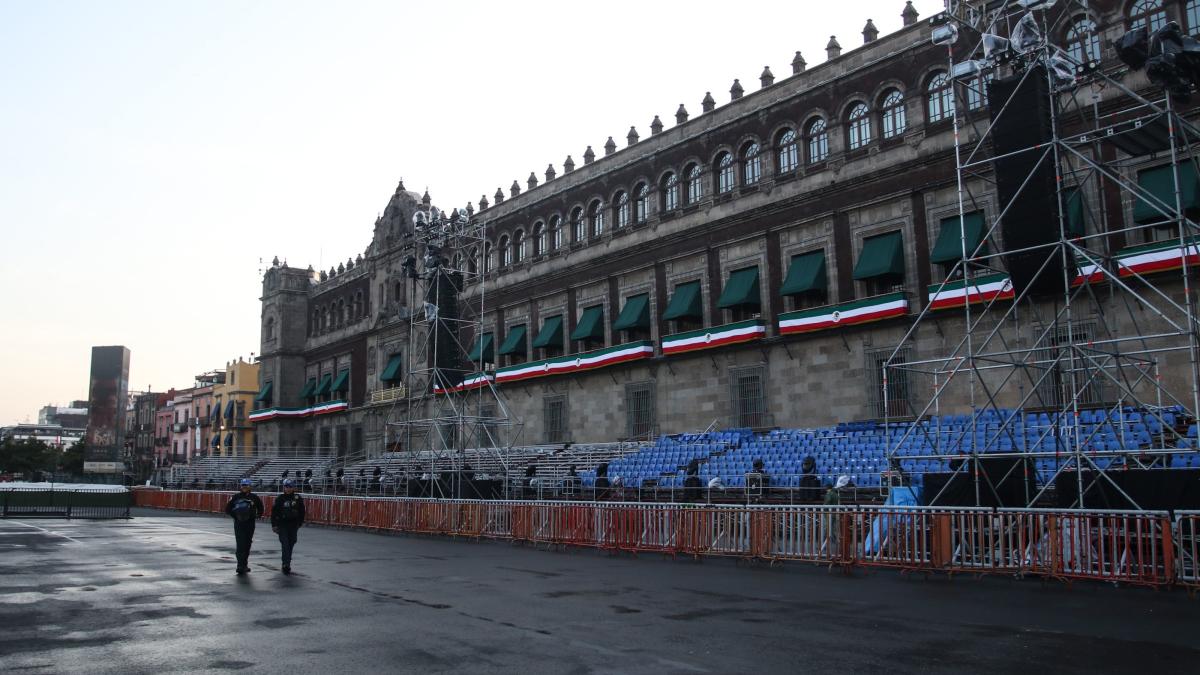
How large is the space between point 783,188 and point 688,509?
16859 mm

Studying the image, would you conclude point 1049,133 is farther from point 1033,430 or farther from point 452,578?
point 452,578

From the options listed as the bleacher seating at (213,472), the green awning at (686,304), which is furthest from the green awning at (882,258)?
the bleacher seating at (213,472)

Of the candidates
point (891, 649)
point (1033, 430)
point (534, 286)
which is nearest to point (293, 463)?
point (534, 286)

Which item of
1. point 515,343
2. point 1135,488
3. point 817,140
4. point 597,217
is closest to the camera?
point 1135,488

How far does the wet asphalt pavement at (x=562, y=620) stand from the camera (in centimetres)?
780

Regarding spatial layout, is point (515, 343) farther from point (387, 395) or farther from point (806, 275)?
point (806, 275)

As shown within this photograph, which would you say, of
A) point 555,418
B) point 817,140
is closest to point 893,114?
point 817,140

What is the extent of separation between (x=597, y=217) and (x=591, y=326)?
16.6 ft

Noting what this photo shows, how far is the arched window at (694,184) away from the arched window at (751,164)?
207cm

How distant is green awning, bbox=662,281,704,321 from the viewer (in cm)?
3400

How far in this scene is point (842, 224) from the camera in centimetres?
3003

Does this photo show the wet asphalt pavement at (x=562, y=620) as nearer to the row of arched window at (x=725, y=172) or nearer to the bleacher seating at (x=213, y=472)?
the row of arched window at (x=725, y=172)

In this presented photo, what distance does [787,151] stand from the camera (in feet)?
106

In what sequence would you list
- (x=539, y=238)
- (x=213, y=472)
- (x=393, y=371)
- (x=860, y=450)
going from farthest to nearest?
(x=213, y=472) → (x=393, y=371) → (x=539, y=238) → (x=860, y=450)
